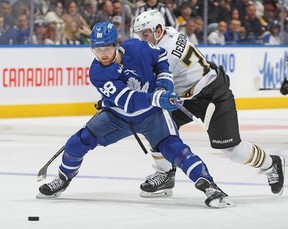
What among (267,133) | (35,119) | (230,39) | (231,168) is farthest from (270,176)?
(230,39)

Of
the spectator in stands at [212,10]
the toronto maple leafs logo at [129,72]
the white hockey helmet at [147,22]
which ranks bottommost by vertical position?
the spectator in stands at [212,10]

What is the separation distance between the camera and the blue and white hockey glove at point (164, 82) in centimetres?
682

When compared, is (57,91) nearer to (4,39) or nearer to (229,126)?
(4,39)

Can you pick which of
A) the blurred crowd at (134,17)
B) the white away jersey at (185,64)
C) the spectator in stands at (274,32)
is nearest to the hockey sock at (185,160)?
the white away jersey at (185,64)

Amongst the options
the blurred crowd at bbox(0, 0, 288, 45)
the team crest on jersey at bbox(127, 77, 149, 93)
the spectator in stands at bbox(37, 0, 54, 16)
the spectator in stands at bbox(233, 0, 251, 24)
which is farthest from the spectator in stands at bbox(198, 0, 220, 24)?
the team crest on jersey at bbox(127, 77, 149, 93)

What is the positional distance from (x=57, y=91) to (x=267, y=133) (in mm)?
3140

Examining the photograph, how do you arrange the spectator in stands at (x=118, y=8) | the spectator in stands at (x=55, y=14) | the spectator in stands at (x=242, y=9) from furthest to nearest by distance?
the spectator in stands at (x=242, y=9), the spectator in stands at (x=118, y=8), the spectator in stands at (x=55, y=14)

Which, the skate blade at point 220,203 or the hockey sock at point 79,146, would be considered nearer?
the skate blade at point 220,203

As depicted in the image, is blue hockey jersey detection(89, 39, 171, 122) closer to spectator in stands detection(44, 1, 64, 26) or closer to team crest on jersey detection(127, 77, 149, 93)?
team crest on jersey detection(127, 77, 149, 93)

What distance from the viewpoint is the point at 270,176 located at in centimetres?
732

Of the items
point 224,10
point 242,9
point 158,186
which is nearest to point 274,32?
point 242,9

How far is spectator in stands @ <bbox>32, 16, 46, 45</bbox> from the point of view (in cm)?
1420

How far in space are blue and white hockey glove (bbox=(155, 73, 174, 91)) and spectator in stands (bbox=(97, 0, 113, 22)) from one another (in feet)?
26.7

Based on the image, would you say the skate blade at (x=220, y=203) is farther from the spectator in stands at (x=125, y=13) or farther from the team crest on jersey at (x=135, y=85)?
the spectator in stands at (x=125, y=13)
